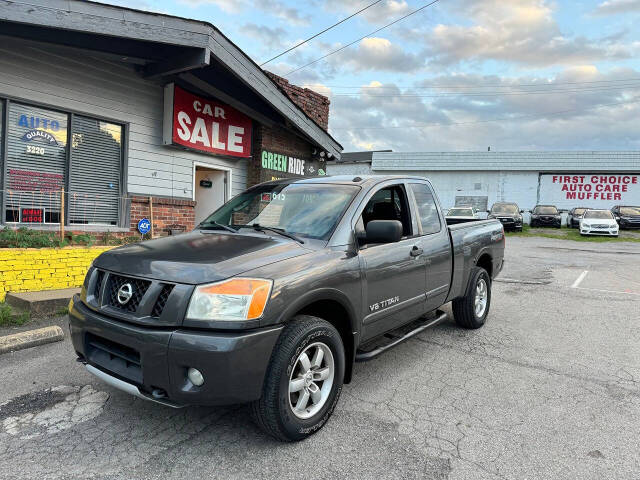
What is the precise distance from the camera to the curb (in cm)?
447

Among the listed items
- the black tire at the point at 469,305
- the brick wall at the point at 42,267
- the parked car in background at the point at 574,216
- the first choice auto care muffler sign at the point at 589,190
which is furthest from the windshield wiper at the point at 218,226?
the first choice auto care muffler sign at the point at 589,190

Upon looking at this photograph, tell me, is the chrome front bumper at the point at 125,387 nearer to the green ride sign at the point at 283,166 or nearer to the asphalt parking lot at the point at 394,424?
the asphalt parking lot at the point at 394,424

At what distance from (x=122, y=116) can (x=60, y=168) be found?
143cm

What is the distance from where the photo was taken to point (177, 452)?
108 inches

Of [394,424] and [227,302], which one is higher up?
[227,302]

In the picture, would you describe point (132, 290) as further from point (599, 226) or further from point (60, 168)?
point (599, 226)

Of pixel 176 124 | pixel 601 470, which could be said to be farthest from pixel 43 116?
pixel 601 470

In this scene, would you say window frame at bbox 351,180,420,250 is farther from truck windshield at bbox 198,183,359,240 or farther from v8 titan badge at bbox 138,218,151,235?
v8 titan badge at bbox 138,218,151,235

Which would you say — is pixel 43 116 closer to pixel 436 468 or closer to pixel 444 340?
pixel 444 340

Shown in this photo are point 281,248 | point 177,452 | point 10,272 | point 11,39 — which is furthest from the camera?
point 11,39

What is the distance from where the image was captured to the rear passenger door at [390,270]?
350cm

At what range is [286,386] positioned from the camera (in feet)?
8.86

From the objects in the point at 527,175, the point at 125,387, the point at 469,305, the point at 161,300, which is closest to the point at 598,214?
the point at 527,175

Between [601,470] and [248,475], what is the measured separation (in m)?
2.11
